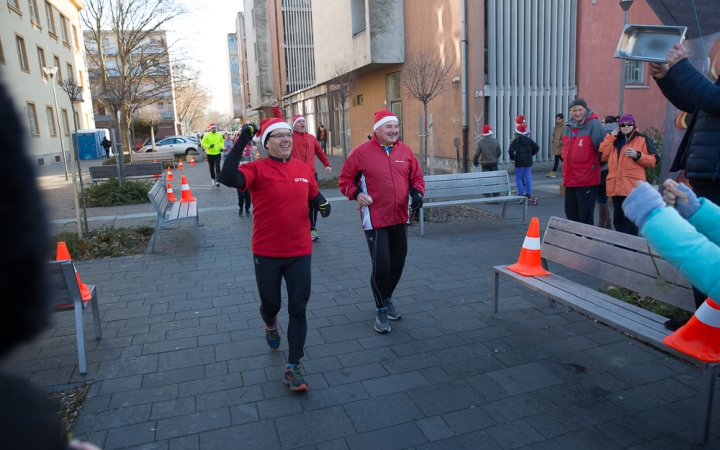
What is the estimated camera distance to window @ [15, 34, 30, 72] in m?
28.5

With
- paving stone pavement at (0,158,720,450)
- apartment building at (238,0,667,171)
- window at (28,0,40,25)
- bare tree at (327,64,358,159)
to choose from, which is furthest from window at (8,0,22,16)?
paving stone pavement at (0,158,720,450)

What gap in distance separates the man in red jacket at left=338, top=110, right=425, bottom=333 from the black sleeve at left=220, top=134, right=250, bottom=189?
3.75 feet

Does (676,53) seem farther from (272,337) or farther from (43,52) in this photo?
(43,52)

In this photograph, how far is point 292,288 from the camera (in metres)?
3.69

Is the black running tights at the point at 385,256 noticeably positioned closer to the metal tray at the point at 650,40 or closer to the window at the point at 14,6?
the metal tray at the point at 650,40

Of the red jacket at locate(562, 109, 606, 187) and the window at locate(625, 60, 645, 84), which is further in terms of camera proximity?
the window at locate(625, 60, 645, 84)

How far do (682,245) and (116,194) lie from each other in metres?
13.4

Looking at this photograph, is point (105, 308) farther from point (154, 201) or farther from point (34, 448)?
point (34, 448)

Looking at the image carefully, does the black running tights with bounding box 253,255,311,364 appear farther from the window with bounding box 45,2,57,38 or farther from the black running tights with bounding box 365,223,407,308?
the window with bounding box 45,2,57,38

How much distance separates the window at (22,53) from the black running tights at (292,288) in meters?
32.2

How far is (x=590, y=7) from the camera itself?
1588 cm

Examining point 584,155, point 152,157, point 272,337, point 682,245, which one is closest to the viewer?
point 682,245

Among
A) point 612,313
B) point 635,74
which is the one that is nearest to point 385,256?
point 612,313

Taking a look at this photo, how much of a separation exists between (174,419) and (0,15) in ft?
99.7
